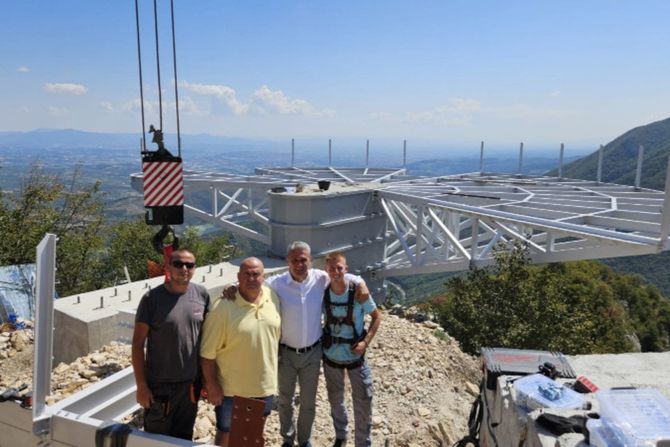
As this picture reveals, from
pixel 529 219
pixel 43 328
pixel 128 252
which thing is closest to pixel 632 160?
pixel 128 252

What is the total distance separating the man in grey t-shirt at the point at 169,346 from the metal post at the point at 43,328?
70cm

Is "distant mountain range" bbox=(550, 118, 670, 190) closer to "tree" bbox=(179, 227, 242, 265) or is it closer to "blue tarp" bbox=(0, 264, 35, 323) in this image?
"tree" bbox=(179, 227, 242, 265)

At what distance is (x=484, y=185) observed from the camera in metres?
21.7

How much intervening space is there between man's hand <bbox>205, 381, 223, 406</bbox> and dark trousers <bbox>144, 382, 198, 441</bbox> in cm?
19

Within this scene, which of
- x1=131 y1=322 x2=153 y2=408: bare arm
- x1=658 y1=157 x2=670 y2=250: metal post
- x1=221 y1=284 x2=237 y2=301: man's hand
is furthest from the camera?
x1=658 y1=157 x2=670 y2=250: metal post

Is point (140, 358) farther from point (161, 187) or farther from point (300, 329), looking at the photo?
point (161, 187)

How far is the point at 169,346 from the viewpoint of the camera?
4.33 m

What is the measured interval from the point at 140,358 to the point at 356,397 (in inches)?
95.8

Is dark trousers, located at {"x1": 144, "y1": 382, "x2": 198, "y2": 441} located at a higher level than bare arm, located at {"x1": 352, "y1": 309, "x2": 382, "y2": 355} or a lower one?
lower

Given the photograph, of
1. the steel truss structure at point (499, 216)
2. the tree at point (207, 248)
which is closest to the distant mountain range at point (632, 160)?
the steel truss structure at point (499, 216)

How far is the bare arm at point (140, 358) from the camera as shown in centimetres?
426

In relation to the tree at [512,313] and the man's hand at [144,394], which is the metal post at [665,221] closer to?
the tree at [512,313]

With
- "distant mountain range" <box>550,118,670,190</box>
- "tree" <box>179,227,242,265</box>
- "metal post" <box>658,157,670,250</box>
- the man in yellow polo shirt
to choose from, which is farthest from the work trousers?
"distant mountain range" <box>550,118,670,190</box>

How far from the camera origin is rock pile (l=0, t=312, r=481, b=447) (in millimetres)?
6500
